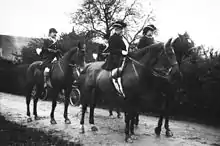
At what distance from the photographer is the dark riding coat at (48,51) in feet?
37.0

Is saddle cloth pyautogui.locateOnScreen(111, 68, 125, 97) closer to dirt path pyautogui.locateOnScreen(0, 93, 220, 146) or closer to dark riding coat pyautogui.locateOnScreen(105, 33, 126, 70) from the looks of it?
dark riding coat pyautogui.locateOnScreen(105, 33, 126, 70)

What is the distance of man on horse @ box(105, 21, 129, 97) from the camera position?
8.07 meters

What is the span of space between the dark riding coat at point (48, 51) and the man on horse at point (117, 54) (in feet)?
12.2

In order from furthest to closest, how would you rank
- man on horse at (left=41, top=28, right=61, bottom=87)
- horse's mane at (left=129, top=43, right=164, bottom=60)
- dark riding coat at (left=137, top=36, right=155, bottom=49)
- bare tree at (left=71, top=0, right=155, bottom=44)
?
1. bare tree at (left=71, top=0, right=155, bottom=44)
2. man on horse at (left=41, top=28, right=61, bottom=87)
3. dark riding coat at (left=137, top=36, right=155, bottom=49)
4. horse's mane at (left=129, top=43, right=164, bottom=60)

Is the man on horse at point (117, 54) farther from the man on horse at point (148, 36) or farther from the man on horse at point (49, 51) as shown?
the man on horse at point (49, 51)

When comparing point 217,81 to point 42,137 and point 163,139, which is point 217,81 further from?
point 42,137

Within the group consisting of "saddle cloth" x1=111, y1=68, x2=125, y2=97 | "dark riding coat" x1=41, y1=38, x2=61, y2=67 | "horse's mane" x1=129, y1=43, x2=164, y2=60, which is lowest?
"saddle cloth" x1=111, y1=68, x2=125, y2=97

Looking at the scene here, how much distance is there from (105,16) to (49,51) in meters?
16.1

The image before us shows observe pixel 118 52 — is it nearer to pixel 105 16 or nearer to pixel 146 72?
pixel 146 72

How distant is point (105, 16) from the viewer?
26.6 metres

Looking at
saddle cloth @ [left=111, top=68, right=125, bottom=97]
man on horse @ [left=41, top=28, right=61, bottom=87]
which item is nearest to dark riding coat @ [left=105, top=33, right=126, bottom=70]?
saddle cloth @ [left=111, top=68, right=125, bottom=97]

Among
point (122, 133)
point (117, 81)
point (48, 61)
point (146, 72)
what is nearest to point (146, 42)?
point (146, 72)

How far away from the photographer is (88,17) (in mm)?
26781

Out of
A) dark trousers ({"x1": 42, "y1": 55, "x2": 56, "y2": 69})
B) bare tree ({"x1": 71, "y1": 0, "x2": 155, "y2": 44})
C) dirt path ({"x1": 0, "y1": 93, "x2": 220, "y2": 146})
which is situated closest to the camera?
dirt path ({"x1": 0, "y1": 93, "x2": 220, "y2": 146})
